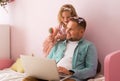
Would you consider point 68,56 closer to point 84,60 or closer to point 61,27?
point 84,60

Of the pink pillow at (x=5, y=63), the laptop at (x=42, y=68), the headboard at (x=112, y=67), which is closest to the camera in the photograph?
the headboard at (x=112, y=67)

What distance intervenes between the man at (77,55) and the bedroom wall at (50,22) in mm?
123

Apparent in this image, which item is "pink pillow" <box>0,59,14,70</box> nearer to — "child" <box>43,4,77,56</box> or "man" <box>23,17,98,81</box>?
"child" <box>43,4,77,56</box>

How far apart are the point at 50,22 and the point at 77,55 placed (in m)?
0.61

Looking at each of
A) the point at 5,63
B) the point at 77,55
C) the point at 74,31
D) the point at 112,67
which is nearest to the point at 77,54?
the point at 77,55

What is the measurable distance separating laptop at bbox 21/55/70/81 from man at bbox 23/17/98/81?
0.09 meters

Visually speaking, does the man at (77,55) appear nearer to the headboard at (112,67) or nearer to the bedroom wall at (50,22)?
the bedroom wall at (50,22)

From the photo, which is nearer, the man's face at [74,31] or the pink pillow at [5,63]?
the man's face at [74,31]

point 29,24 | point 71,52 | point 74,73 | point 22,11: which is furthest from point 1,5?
point 74,73

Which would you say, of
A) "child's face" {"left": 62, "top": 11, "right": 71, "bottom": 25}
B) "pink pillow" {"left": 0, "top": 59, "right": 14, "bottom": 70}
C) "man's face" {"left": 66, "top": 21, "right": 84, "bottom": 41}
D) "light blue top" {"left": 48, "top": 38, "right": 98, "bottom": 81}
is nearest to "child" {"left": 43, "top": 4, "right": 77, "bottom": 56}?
"child's face" {"left": 62, "top": 11, "right": 71, "bottom": 25}

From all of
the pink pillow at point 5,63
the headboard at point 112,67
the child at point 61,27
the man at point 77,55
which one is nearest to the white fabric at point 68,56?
the man at point 77,55

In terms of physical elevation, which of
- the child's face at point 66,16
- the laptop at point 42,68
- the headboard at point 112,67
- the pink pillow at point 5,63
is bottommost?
the pink pillow at point 5,63

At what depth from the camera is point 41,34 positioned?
6.85 feet

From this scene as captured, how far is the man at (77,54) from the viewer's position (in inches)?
54.2
